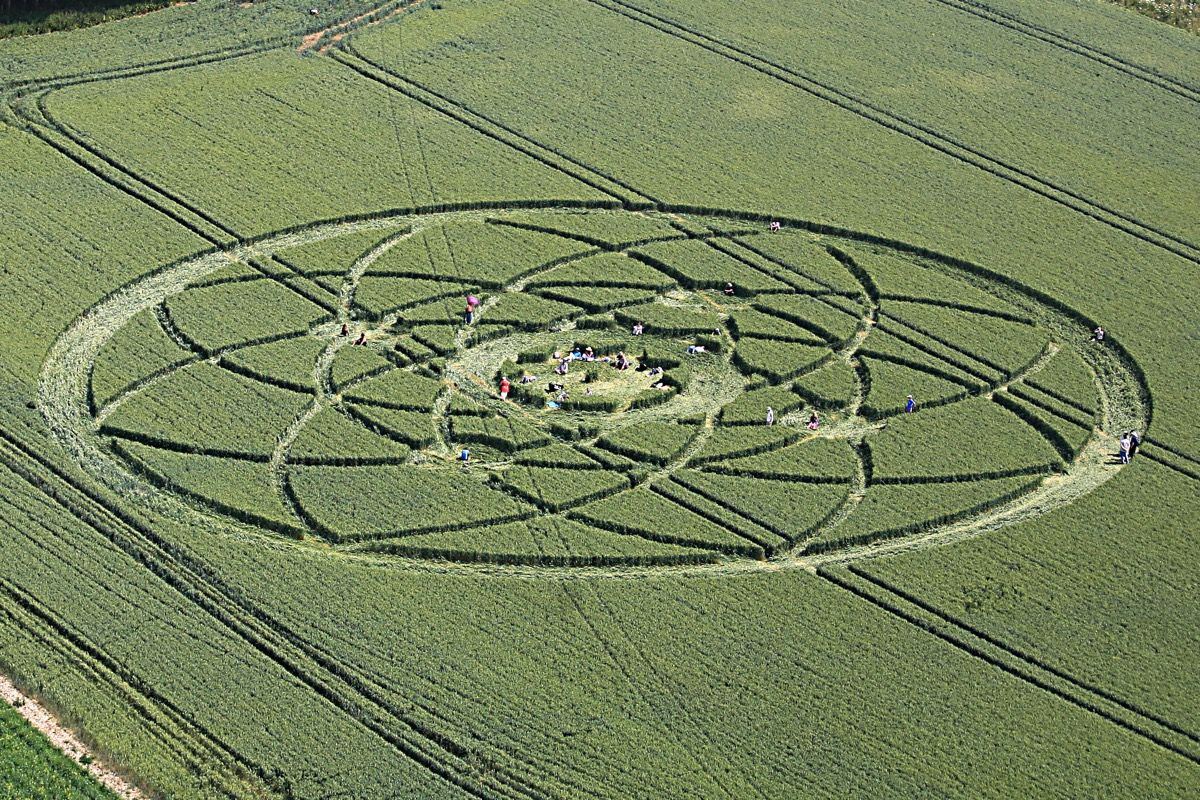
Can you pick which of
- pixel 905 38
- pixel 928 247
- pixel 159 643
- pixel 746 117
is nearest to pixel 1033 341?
pixel 928 247

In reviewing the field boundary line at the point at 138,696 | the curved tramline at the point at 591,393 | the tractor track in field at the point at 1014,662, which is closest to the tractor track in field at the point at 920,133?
the curved tramline at the point at 591,393

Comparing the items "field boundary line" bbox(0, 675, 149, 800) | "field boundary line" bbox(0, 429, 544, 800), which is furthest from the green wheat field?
"field boundary line" bbox(0, 675, 149, 800)

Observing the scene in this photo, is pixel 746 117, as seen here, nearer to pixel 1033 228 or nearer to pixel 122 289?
pixel 1033 228

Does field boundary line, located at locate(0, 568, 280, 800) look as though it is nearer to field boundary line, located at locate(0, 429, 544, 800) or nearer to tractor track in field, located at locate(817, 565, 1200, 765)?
field boundary line, located at locate(0, 429, 544, 800)

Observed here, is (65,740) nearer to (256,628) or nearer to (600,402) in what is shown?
(256,628)

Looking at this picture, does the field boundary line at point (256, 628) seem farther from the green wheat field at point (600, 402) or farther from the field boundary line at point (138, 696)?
the field boundary line at point (138, 696)
